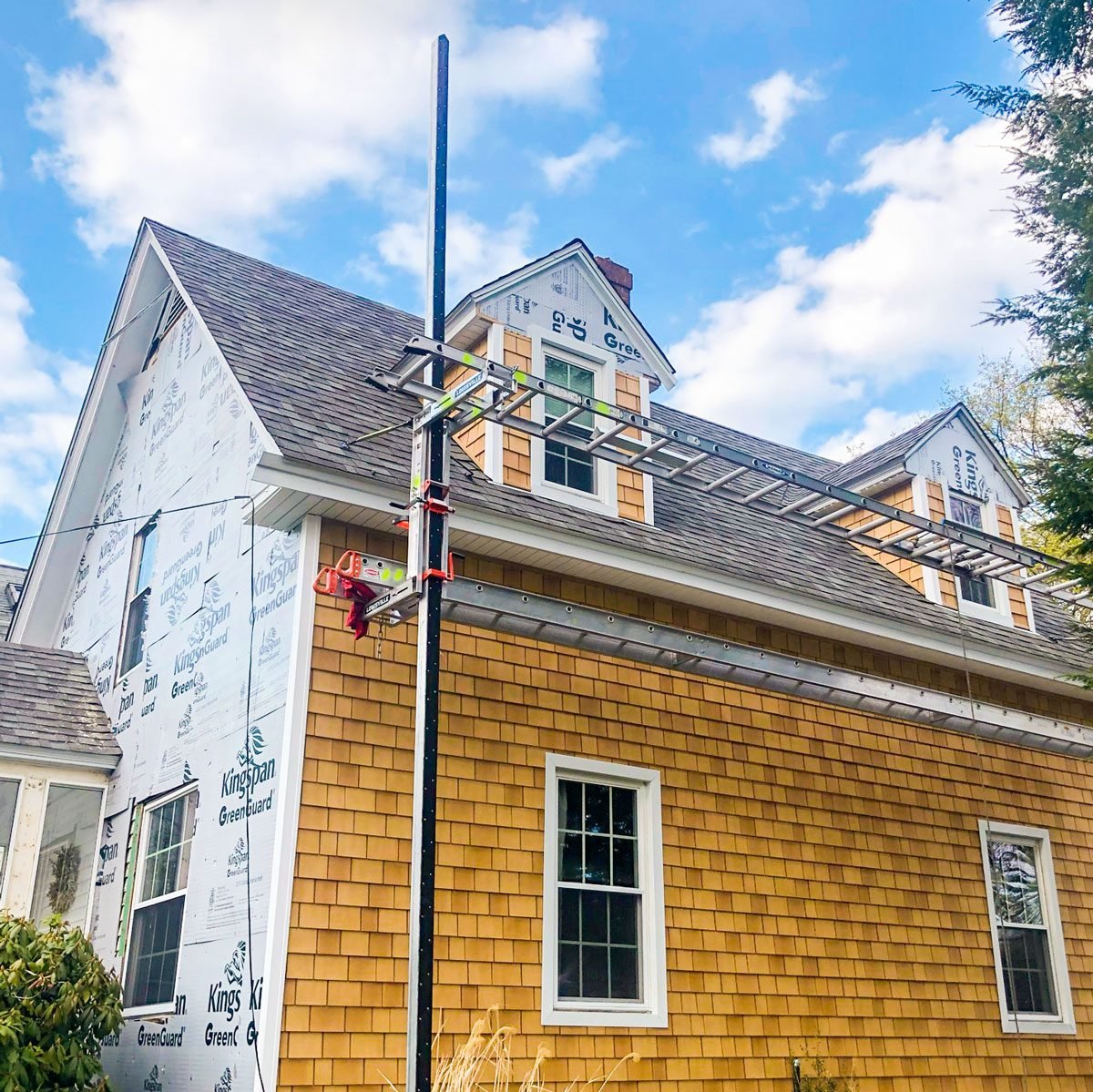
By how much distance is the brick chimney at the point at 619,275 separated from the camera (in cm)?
1341

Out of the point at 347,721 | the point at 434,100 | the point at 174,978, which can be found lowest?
the point at 174,978

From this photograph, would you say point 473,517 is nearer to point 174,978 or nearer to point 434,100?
point 434,100

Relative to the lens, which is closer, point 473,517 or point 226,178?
point 473,517

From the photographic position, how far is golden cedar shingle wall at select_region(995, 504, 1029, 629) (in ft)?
43.0

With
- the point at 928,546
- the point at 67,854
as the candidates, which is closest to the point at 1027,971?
the point at 928,546

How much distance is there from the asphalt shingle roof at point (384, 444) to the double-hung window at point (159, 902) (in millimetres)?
2951

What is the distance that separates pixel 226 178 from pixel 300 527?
4756 millimetres

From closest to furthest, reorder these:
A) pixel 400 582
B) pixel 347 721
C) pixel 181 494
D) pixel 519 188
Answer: pixel 400 582 → pixel 347 721 → pixel 519 188 → pixel 181 494

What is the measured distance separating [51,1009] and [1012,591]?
10.4 meters

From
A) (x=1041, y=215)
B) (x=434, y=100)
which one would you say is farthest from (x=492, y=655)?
(x=1041, y=215)

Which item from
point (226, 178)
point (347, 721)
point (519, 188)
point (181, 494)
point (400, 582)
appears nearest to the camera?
point (400, 582)

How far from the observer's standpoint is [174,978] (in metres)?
8.35

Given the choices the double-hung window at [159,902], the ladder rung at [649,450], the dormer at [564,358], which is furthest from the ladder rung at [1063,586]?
the double-hung window at [159,902]

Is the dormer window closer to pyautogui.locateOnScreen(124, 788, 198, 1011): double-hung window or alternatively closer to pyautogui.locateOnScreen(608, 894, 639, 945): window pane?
pyautogui.locateOnScreen(608, 894, 639, 945): window pane
